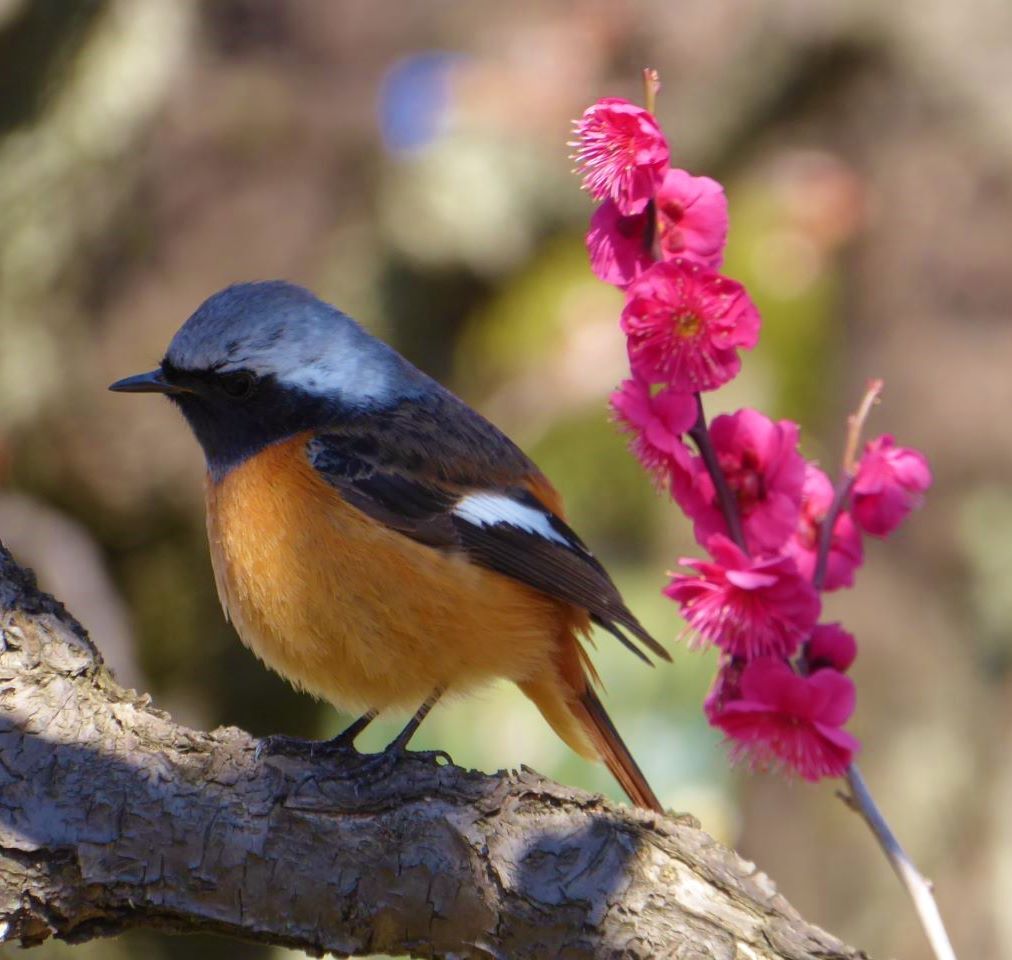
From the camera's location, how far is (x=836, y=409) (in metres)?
7.92

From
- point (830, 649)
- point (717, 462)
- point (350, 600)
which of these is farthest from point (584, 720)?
point (717, 462)

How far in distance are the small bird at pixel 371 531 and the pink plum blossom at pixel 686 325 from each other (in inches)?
41.1

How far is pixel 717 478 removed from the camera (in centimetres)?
270

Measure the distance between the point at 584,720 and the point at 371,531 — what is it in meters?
0.90

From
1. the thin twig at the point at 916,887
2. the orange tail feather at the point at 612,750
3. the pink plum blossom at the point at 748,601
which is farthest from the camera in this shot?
the orange tail feather at the point at 612,750

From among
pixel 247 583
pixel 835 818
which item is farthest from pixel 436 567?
pixel 835 818

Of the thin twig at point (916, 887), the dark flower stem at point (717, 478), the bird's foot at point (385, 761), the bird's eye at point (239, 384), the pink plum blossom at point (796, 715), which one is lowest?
the bird's foot at point (385, 761)

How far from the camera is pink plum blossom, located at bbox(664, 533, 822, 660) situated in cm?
261

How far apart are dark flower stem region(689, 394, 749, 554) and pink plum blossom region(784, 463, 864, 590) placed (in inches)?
6.6

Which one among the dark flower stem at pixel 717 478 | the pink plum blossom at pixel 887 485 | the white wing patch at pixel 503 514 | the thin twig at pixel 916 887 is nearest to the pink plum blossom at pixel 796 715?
the thin twig at pixel 916 887

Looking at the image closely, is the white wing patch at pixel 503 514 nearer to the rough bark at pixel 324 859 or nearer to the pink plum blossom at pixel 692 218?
the rough bark at pixel 324 859

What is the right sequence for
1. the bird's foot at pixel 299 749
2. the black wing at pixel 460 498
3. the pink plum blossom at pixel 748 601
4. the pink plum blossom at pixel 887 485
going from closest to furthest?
the pink plum blossom at pixel 748 601 < the pink plum blossom at pixel 887 485 < the bird's foot at pixel 299 749 < the black wing at pixel 460 498

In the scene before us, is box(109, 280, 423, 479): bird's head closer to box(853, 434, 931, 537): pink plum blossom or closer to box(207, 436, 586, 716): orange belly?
box(207, 436, 586, 716): orange belly

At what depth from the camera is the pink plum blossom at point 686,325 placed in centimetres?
262
